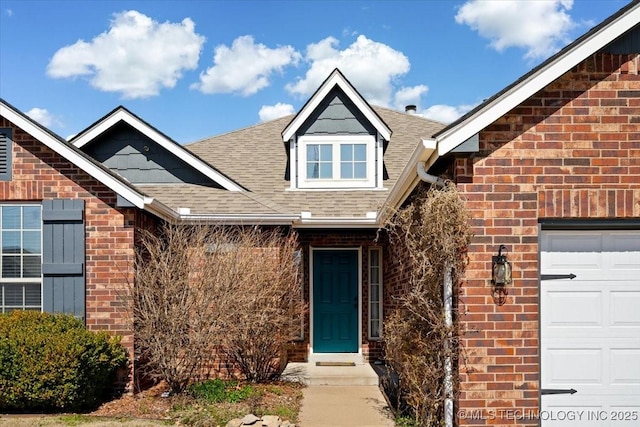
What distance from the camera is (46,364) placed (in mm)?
6930

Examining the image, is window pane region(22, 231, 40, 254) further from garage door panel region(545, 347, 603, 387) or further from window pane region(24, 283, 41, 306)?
garage door panel region(545, 347, 603, 387)

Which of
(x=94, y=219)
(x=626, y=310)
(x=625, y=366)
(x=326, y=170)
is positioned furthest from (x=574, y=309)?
(x=326, y=170)

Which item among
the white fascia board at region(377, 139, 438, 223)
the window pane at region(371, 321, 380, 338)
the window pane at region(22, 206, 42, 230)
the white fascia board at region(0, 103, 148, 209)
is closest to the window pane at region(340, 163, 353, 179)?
the white fascia board at region(377, 139, 438, 223)

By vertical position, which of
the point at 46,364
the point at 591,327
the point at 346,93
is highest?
the point at 346,93

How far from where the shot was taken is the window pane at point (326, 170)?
1213cm

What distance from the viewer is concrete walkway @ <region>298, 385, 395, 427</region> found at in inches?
281

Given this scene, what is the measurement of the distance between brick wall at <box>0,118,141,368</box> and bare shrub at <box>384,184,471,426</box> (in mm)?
4277

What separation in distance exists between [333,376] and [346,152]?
16.2 feet

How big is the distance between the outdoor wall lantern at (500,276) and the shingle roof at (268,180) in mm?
4867

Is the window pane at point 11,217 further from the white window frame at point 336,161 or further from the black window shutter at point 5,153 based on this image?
the white window frame at point 336,161

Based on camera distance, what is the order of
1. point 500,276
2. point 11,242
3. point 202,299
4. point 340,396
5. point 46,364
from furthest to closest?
point 340,396, point 11,242, point 202,299, point 46,364, point 500,276

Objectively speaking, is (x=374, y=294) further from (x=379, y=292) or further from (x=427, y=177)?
(x=427, y=177)

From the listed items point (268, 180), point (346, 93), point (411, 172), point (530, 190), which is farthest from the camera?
point (268, 180)

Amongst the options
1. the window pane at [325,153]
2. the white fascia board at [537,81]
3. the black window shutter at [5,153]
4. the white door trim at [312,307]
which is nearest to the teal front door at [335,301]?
the white door trim at [312,307]
